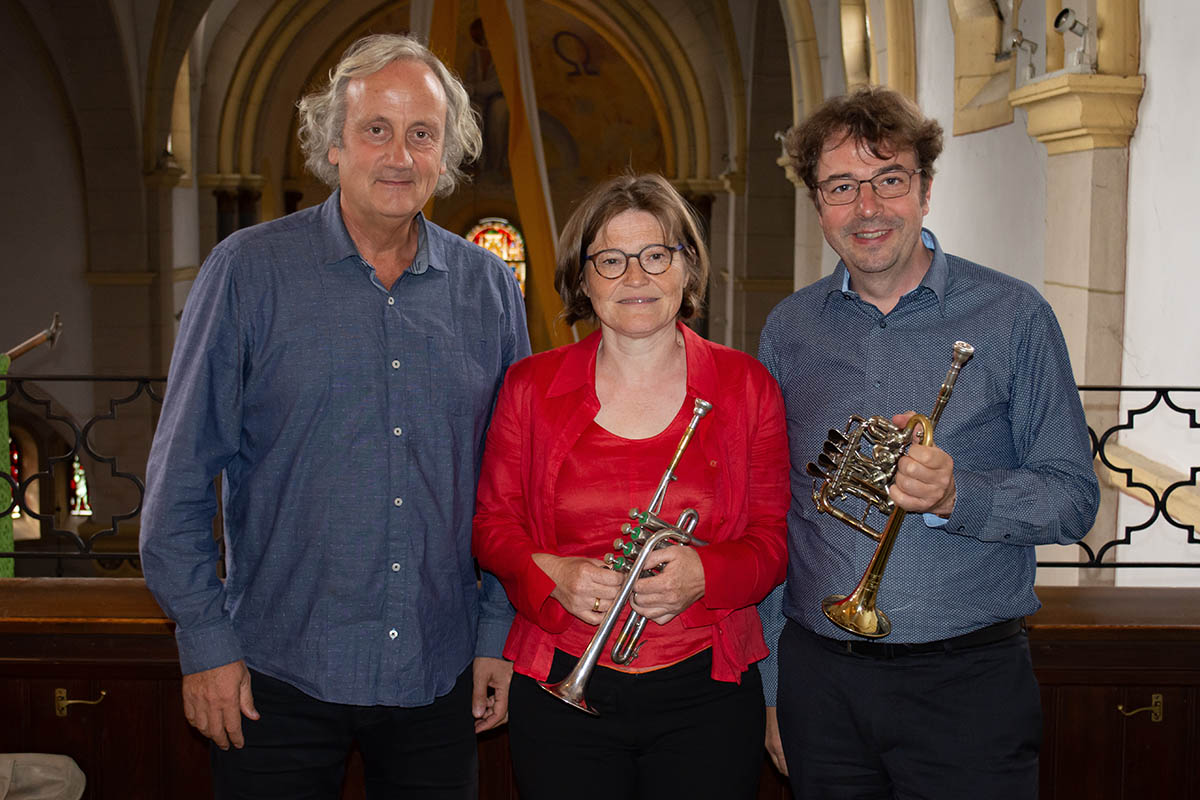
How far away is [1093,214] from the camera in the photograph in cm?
489

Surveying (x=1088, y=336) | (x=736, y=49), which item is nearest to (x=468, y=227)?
(x=736, y=49)

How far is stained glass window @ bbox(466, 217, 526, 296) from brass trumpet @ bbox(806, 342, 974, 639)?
24.4 m

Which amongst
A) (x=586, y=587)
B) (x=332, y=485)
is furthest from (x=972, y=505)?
(x=332, y=485)

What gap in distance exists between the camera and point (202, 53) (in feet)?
56.9

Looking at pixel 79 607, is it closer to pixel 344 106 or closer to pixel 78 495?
pixel 344 106

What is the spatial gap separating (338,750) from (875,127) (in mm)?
1556

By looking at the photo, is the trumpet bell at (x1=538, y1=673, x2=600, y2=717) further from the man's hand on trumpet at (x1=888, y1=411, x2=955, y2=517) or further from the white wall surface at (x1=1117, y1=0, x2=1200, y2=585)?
the white wall surface at (x1=1117, y1=0, x2=1200, y2=585)

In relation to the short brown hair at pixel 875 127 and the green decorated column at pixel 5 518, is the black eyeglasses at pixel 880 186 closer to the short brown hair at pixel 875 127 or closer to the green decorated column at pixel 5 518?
the short brown hair at pixel 875 127

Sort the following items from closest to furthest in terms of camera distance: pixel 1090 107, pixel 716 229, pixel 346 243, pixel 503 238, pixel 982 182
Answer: pixel 346 243 → pixel 1090 107 → pixel 982 182 → pixel 716 229 → pixel 503 238

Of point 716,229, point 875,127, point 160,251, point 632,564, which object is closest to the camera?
point 632,564

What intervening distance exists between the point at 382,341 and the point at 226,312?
29 centimetres

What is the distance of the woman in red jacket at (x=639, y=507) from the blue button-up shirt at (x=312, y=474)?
0.14 metres

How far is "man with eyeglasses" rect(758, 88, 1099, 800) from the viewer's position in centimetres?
214

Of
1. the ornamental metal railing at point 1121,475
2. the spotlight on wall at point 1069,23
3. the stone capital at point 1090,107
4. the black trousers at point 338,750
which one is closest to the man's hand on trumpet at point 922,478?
the black trousers at point 338,750
